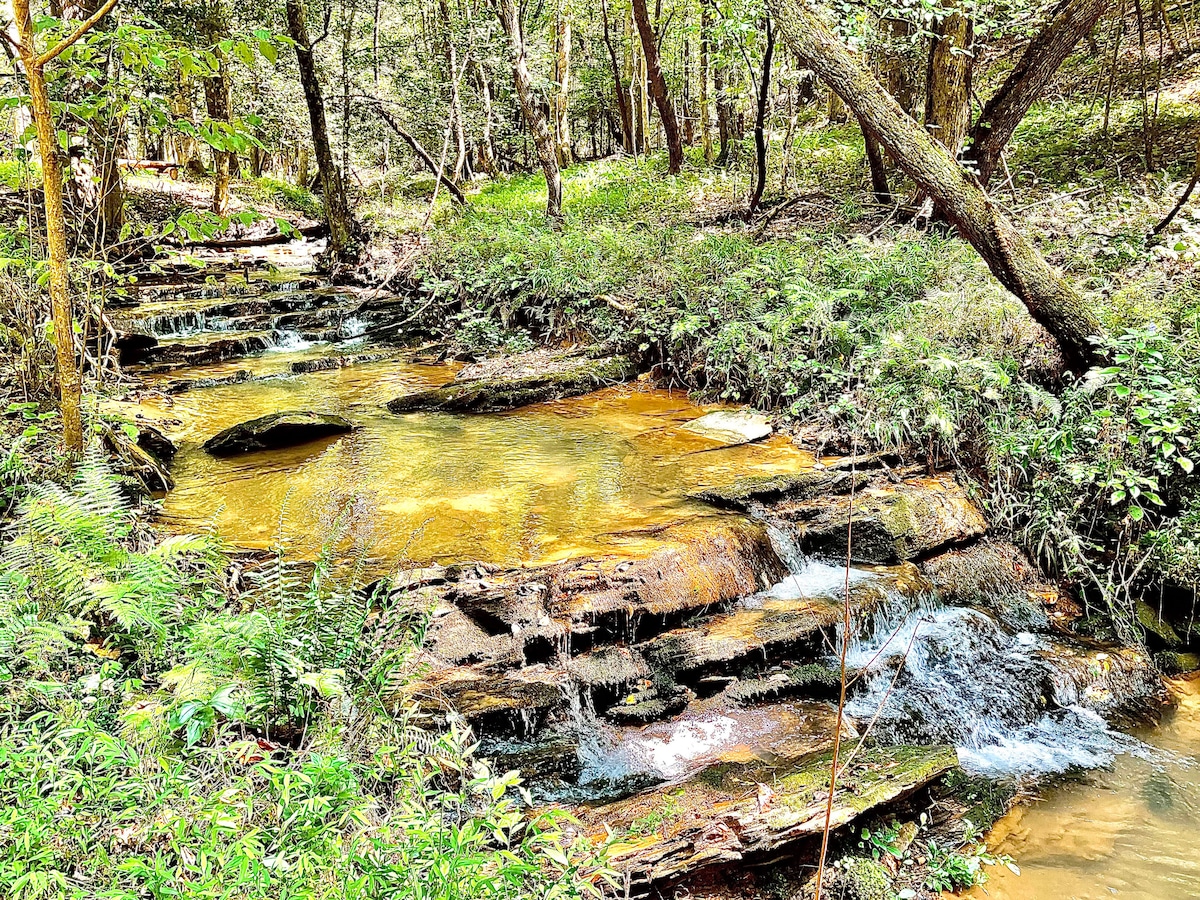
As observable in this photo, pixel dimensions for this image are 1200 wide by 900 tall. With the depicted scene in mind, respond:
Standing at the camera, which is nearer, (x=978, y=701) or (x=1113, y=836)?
(x=1113, y=836)

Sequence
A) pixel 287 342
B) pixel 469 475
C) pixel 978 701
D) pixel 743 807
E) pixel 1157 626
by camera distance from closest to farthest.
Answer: pixel 743 807
pixel 978 701
pixel 1157 626
pixel 469 475
pixel 287 342

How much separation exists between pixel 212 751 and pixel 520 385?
7060mm

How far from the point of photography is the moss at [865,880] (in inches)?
133

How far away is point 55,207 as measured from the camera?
4305mm

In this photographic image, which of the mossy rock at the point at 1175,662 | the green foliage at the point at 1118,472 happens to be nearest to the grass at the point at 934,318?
the green foliage at the point at 1118,472

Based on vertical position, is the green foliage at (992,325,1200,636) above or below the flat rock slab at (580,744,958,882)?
above

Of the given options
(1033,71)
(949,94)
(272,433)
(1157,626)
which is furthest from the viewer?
(949,94)

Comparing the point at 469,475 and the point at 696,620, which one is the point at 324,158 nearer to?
the point at 469,475

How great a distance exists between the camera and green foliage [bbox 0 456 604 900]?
90.7 inches

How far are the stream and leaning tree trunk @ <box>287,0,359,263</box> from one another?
Answer: 280 inches

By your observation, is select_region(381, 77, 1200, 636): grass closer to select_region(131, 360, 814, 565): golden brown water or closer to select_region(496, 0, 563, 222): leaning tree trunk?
select_region(131, 360, 814, 565): golden brown water

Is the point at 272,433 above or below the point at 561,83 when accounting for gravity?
below

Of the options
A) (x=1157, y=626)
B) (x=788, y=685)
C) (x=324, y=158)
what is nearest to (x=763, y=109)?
(x=1157, y=626)

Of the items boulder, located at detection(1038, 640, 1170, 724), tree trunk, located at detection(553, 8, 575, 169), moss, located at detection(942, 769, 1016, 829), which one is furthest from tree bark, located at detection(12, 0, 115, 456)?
tree trunk, located at detection(553, 8, 575, 169)
